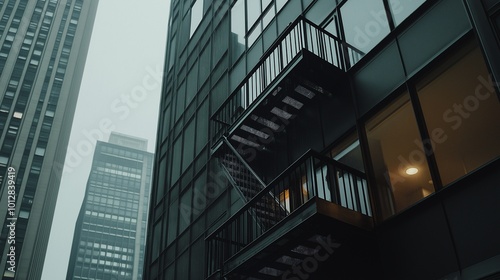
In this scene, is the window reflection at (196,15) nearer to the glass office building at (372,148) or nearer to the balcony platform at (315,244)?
the glass office building at (372,148)

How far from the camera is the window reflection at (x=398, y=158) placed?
30.8ft

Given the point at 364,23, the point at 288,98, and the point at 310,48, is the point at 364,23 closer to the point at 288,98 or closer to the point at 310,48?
the point at 310,48

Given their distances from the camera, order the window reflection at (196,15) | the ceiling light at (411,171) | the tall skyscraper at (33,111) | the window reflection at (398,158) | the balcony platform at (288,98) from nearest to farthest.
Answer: the window reflection at (398,158)
the ceiling light at (411,171)
the balcony platform at (288,98)
the window reflection at (196,15)
the tall skyscraper at (33,111)

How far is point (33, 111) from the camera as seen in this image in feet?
259

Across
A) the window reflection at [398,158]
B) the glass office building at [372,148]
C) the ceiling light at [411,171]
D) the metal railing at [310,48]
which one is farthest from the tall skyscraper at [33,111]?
the ceiling light at [411,171]

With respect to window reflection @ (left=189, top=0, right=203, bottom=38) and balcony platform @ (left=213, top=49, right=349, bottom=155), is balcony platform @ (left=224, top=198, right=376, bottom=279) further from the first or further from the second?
window reflection @ (left=189, top=0, right=203, bottom=38)

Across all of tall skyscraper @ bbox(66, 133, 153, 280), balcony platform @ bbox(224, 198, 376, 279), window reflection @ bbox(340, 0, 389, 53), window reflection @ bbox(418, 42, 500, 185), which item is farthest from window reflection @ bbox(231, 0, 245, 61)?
tall skyscraper @ bbox(66, 133, 153, 280)

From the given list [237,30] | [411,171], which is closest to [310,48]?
[411,171]

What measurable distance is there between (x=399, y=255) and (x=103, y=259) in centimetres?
16592

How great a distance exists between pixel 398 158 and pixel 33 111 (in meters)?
78.1

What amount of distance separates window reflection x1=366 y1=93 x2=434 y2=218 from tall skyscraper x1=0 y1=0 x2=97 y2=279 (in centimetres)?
6537

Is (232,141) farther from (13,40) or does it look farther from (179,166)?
(13,40)

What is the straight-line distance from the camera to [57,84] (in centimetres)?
8569

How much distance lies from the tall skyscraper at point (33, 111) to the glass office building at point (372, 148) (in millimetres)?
59732
